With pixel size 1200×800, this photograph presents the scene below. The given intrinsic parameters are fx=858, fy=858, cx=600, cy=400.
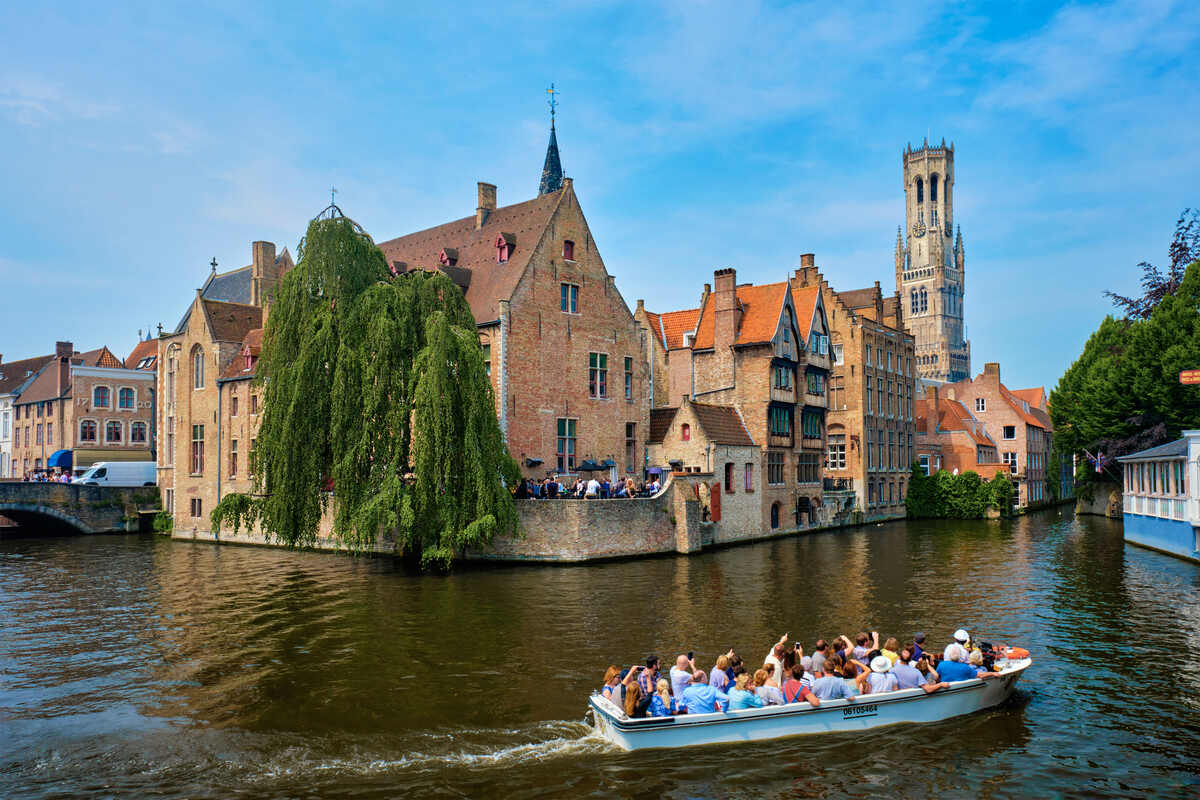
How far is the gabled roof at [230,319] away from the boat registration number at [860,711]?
42058 mm

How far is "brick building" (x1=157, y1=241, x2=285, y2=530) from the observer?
45.4 meters

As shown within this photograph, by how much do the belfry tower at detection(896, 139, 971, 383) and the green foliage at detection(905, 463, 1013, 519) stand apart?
96.4 metres

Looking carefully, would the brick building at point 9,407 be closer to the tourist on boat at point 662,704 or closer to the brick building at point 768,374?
the brick building at point 768,374

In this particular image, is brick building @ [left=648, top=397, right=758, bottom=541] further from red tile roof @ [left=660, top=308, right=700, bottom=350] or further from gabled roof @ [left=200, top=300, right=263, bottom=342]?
gabled roof @ [left=200, top=300, right=263, bottom=342]

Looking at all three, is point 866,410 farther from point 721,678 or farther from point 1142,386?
point 721,678

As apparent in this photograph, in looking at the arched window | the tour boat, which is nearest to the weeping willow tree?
the tour boat

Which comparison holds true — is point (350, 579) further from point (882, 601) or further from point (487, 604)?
point (882, 601)

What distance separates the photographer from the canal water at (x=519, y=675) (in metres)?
12.4

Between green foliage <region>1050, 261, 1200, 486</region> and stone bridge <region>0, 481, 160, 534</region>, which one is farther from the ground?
green foliage <region>1050, 261, 1200, 486</region>

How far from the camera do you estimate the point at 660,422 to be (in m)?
45.1

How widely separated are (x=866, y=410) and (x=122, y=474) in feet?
163

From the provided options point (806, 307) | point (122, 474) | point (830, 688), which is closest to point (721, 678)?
point (830, 688)

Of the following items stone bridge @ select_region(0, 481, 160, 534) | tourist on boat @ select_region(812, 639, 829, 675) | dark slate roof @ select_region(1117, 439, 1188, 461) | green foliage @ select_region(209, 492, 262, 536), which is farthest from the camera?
stone bridge @ select_region(0, 481, 160, 534)

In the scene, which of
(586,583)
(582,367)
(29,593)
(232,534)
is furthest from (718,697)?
(232,534)
